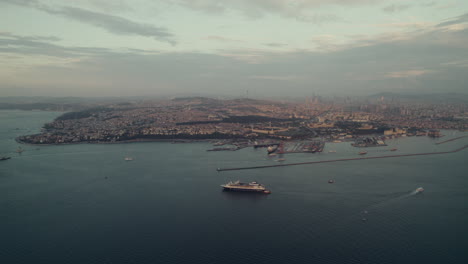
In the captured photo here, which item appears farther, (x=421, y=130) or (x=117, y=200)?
(x=421, y=130)

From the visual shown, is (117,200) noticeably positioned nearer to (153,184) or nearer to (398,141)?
(153,184)

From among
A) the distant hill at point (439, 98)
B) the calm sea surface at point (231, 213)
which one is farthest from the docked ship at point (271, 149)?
the distant hill at point (439, 98)

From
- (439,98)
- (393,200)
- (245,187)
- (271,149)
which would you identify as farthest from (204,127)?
(439,98)

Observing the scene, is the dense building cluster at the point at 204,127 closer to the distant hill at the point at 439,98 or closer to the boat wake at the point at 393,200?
the boat wake at the point at 393,200

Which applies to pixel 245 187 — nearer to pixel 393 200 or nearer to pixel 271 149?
pixel 393 200

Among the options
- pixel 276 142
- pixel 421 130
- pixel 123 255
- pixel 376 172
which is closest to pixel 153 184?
pixel 123 255

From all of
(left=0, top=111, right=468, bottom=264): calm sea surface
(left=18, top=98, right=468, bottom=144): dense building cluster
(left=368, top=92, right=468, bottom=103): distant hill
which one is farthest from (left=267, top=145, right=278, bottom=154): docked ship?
(left=368, top=92, right=468, bottom=103): distant hill
